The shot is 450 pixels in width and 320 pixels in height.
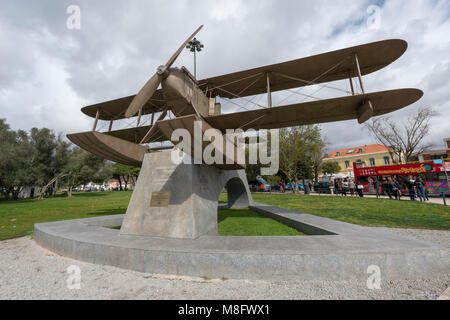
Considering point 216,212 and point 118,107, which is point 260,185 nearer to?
point 118,107

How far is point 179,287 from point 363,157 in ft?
207

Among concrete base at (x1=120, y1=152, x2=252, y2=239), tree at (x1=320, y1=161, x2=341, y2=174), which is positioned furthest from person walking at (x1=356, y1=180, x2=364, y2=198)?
tree at (x1=320, y1=161, x2=341, y2=174)

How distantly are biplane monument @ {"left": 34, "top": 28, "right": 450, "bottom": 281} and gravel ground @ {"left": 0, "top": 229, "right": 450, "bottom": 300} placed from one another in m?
0.20

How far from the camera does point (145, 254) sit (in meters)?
4.82

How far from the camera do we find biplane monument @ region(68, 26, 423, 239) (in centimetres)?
703

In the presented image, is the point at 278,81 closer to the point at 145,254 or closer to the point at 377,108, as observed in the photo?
the point at 377,108

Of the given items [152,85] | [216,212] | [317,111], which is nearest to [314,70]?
[317,111]

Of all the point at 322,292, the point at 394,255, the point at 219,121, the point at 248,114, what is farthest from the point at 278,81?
the point at 322,292

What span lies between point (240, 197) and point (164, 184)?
1007 cm

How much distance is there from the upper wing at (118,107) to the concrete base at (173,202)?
4.04 metres

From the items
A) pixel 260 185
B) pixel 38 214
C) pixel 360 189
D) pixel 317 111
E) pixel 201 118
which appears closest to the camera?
pixel 201 118

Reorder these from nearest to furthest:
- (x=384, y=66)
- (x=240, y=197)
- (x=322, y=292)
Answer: (x=322, y=292)
(x=384, y=66)
(x=240, y=197)

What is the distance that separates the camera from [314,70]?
8891mm
